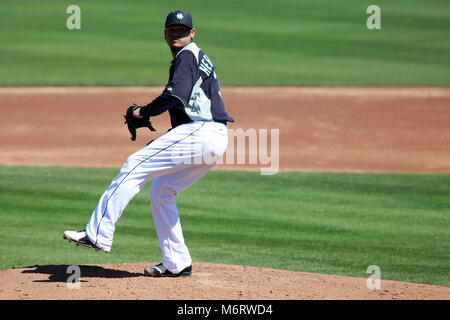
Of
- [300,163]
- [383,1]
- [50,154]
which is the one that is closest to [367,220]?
[300,163]

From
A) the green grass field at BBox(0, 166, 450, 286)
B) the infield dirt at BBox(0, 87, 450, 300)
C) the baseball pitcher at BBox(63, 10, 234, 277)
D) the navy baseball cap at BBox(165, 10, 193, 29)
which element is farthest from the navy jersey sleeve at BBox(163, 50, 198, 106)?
the infield dirt at BBox(0, 87, 450, 300)

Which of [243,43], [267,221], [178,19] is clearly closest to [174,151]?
[178,19]

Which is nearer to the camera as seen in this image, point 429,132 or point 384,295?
point 384,295

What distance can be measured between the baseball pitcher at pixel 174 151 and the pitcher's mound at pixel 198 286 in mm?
327

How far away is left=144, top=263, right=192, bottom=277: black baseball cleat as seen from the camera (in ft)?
20.4

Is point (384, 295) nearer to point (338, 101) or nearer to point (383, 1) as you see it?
point (338, 101)

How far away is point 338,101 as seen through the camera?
17203 mm

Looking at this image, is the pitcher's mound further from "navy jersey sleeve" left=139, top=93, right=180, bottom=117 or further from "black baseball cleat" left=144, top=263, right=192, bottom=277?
"navy jersey sleeve" left=139, top=93, right=180, bottom=117

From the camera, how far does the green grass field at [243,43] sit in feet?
65.2

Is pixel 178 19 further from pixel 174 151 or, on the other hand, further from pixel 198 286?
pixel 198 286

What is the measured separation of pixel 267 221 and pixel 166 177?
3525mm

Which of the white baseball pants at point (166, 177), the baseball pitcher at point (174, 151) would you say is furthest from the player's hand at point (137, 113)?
the white baseball pants at point (166, 177)

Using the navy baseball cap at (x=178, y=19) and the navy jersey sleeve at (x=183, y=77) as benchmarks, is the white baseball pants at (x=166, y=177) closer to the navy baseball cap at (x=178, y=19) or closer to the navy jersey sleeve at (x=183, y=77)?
the navy jersey sleeve at (x=183, y=77)
